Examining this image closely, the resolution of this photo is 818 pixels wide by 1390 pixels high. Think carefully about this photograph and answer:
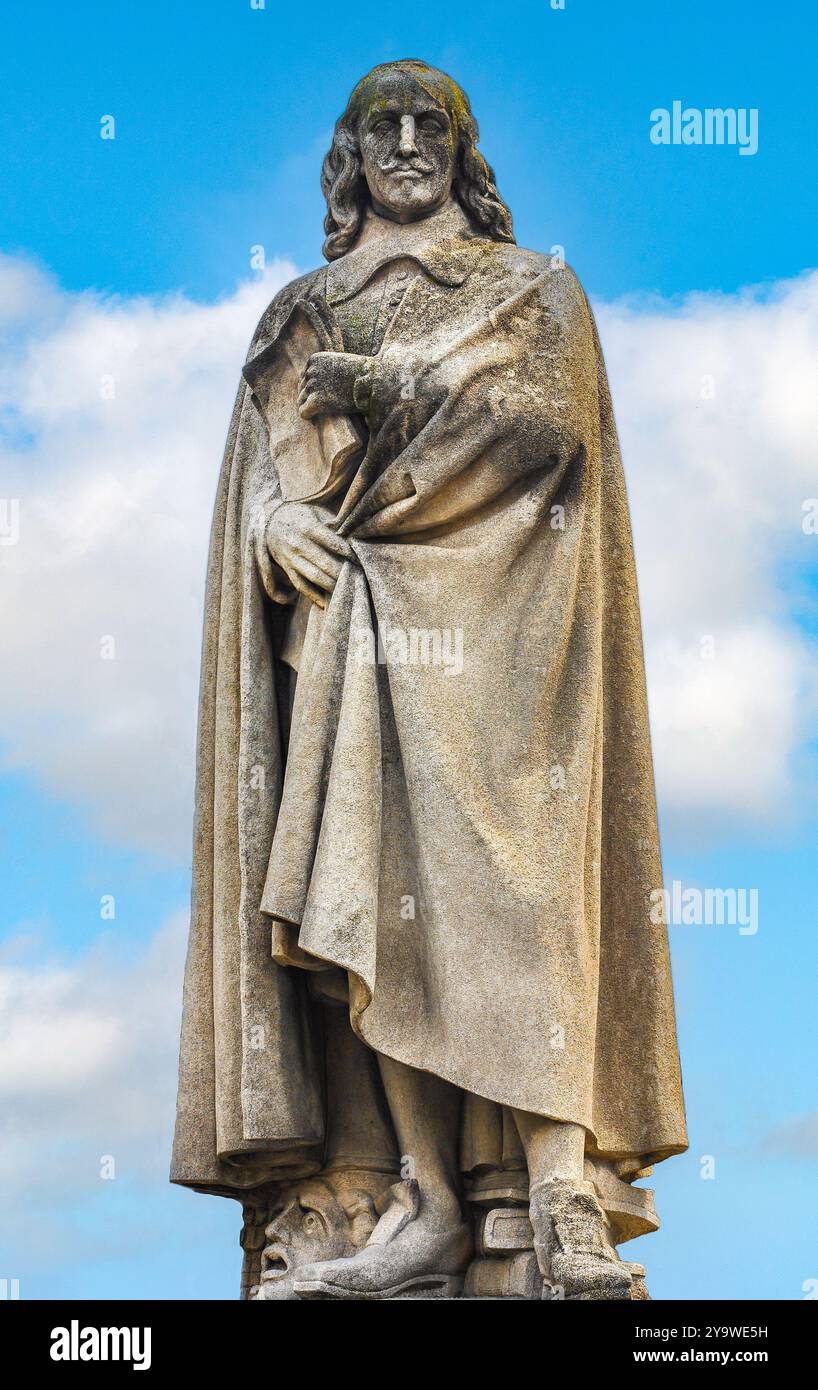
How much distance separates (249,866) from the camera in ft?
33.4

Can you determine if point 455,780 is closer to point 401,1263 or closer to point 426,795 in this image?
point 426,795

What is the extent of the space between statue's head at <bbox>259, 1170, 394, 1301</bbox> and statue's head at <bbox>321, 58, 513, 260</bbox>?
172 inches

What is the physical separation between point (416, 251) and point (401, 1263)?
4.54 meters

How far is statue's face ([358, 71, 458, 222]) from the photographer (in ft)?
35.7

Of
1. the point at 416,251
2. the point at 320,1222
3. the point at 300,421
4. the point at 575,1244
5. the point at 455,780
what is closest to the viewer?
the point at 575,1244

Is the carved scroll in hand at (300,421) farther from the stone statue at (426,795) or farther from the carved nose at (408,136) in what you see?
the carved nose at (408,136)

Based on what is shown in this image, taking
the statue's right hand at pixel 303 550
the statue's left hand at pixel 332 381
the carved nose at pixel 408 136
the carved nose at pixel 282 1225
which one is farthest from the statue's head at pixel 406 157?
the carved nose at pixel 282 1225

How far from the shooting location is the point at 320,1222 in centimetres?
1003

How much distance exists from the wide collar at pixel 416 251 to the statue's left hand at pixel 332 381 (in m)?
0.61

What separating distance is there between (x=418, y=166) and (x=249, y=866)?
11.0 ft

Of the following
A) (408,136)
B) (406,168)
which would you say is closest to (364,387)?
(406,168)

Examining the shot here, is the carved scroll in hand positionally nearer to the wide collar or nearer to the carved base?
the wide collar
